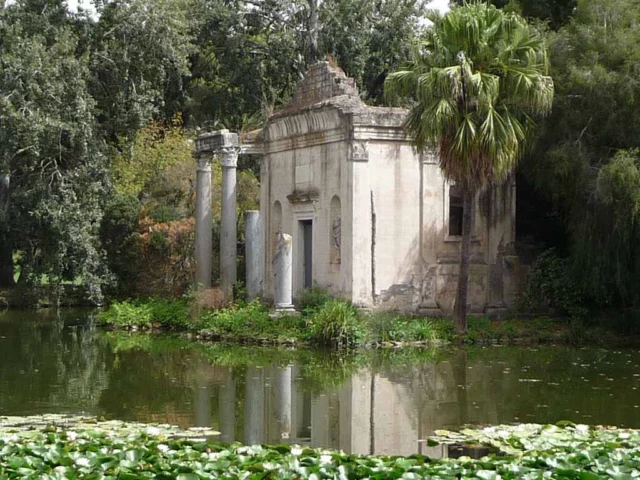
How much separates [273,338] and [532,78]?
26.3 feet

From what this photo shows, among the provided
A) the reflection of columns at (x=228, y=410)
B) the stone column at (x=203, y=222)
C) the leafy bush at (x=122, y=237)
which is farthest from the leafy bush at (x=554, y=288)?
the leafy bush at (x=122, y=237)

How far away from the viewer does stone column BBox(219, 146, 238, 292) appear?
30156 mm

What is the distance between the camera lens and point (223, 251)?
3041 centimetres

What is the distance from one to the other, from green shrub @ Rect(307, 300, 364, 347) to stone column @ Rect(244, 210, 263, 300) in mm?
4941

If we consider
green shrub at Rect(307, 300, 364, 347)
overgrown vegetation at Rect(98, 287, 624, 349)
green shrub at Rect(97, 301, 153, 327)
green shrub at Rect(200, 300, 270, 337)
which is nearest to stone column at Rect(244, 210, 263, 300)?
overgrown vegetation at Rect(98, 287, 624, 349)

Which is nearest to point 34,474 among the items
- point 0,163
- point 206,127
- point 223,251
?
point 223,251

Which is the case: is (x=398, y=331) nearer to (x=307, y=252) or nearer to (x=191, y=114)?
(x=307, y=252)

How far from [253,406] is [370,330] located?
8.94 metres

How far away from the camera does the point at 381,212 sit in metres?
27.0

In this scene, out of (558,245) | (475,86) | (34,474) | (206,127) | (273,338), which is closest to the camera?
(34,474)

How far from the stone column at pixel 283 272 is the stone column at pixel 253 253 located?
2.71 meters

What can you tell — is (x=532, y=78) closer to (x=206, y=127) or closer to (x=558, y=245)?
(x=558, y=245)

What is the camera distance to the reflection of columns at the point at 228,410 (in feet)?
44.3

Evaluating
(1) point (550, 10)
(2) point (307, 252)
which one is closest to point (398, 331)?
(2) point (307, 252)
